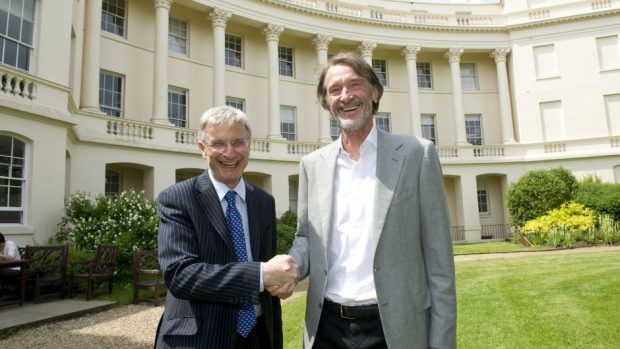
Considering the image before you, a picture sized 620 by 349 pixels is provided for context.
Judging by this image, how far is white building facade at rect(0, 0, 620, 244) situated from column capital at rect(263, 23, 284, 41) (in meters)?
0.12

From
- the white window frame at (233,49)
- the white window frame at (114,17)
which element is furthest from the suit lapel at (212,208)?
the white window frame at (233,49)

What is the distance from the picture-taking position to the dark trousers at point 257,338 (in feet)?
7.72

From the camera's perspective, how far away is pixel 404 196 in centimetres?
230

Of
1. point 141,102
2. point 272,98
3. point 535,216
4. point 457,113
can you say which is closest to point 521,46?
point 457,113

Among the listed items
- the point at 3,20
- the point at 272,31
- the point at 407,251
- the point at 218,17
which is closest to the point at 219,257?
the point at 407,251

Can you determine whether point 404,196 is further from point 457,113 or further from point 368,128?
point 457,113

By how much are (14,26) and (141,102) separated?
25.7 feet

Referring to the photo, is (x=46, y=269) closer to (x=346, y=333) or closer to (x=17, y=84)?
(x=17, y=84)

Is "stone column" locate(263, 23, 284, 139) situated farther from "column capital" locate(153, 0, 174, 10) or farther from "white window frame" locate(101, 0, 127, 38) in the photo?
"white window frame" locate(101, 0, 127, 38)

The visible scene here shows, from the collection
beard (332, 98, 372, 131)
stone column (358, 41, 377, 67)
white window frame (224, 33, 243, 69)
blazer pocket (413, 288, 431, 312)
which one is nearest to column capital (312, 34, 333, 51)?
stone column (358, 41, 377, 67)

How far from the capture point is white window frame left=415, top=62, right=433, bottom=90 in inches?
1049

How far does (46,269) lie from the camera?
8398 millimetres

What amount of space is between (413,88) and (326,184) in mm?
23146

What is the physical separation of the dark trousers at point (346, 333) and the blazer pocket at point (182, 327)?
0.68 metres
